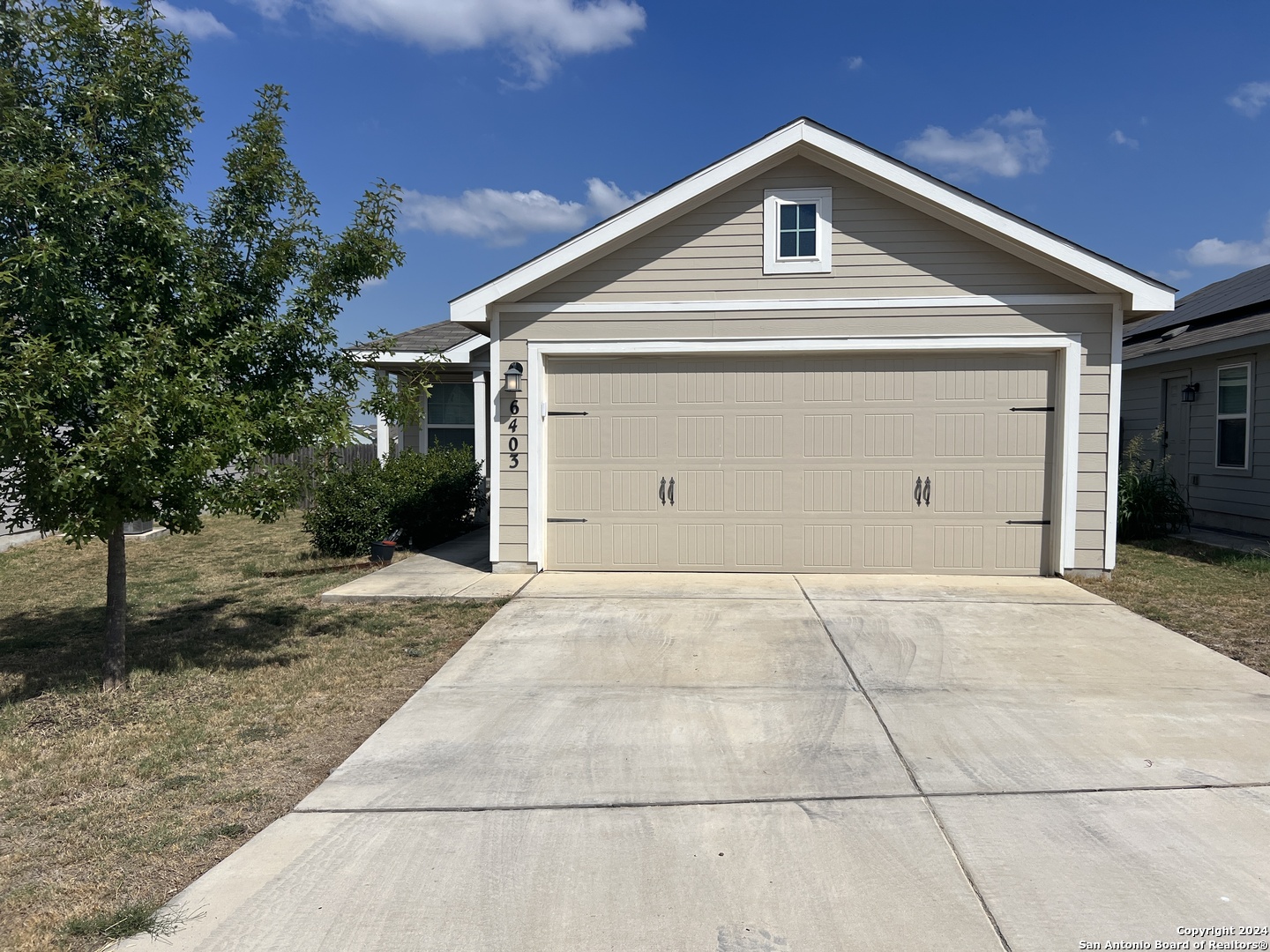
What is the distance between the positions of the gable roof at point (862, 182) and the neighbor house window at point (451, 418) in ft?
18.0

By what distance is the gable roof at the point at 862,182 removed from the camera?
7.81 metres

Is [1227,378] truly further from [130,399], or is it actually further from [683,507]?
[130,399]

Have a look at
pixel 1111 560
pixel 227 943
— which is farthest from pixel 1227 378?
pixel 227 943

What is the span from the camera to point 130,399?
435cm

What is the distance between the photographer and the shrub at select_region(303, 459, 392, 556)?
10.3m

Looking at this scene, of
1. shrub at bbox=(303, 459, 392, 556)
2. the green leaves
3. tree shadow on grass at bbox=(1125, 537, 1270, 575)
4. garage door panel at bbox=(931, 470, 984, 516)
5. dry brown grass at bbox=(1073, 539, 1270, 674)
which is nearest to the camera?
the green leaves

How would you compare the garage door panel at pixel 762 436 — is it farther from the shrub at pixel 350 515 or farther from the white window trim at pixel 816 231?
the shrub at pixel 350 515

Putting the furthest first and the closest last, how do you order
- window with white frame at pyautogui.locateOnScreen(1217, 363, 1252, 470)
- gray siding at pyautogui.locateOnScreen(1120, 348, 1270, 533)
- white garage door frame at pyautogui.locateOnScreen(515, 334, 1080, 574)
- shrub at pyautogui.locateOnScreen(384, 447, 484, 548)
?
→ window with white frame at pyautogui.locateOnScreen(1217, 363, 1252, 470), gray siding at pyautogui.locateOnScreen(1120, 348, 1270, 533), shrub at pyautogui.locateOnScreen(384, 447, 484, 548), white garage door frame at pyautogui.locateOnScreen(515, 334, 1080, 574)

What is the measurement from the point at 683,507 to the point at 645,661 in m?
3.25

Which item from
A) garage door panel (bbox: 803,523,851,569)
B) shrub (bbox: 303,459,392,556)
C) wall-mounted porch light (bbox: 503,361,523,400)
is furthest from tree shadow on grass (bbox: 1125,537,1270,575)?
shrub (bbox: 303,459,392,556)

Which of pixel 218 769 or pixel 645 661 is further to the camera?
pixel 645 661

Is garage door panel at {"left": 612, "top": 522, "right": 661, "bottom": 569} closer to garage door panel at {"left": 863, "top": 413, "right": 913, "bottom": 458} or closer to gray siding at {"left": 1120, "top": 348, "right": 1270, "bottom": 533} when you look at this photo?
garage door panel at {"left": 863, "top": 413, "right": 913, "bottom": 458}

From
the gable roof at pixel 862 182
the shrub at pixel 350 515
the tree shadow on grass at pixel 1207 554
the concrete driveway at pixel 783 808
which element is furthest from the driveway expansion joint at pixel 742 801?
the shrub at pixel 350 515

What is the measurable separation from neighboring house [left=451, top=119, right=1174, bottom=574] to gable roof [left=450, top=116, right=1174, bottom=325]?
Result: 3cm
